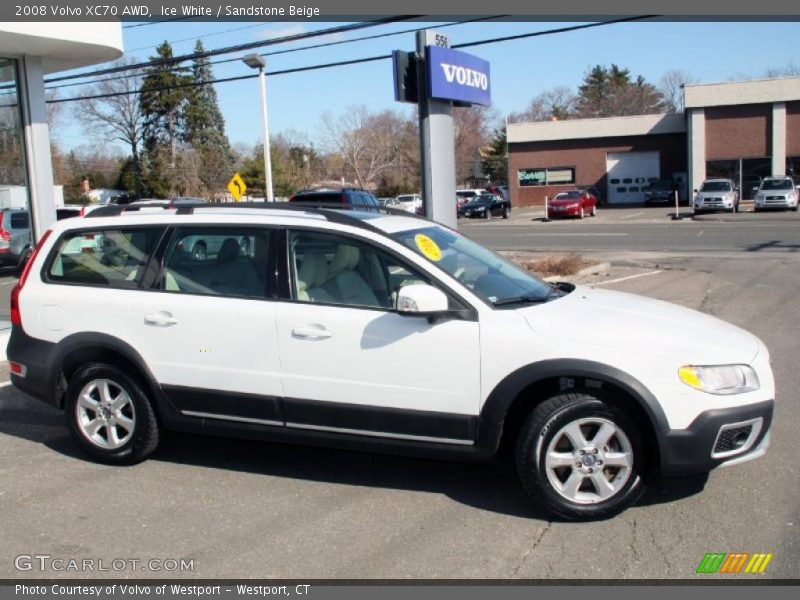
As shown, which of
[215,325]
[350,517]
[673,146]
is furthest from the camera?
[673,146]

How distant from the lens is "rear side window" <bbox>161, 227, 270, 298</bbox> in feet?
16.8

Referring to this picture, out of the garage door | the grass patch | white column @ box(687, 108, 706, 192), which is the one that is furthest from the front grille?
the garage door

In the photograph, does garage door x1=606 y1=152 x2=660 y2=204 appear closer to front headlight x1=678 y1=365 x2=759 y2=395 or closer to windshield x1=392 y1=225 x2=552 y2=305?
windshield x1=392 y1=225 x2=552 y2=305

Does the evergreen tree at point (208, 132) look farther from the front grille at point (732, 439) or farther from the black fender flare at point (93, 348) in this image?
the front grille at point (732, 439)

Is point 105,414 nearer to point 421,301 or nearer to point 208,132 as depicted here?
point 421,301

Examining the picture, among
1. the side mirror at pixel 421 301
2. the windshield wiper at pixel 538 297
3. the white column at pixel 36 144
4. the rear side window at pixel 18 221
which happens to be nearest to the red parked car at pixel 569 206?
the rear side window at pixel 18 221

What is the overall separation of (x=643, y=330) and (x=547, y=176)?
2048 inches

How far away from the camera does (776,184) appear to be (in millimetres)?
38344

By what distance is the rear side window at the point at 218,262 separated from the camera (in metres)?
5.12

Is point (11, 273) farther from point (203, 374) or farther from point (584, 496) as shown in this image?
point (584, 496)

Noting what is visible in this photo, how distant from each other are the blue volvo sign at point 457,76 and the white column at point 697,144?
37.5m

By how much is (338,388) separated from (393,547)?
101 centimetres

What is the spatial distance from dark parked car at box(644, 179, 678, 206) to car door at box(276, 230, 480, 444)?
4480cm

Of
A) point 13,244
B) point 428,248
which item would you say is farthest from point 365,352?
point 13,244
